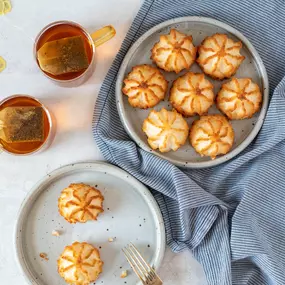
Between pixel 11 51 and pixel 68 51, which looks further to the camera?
pixel 11 51

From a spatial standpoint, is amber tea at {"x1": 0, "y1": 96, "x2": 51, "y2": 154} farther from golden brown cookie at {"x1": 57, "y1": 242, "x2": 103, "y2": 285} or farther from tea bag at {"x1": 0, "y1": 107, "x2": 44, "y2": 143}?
golden brown cookie at {"x1": 57, "y1": 242, "x2": 103, "y2": 285}

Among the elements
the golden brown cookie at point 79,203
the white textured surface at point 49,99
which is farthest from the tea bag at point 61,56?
the golden brown cookie at point 79,203

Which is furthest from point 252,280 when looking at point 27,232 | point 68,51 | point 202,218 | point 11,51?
point 11,51

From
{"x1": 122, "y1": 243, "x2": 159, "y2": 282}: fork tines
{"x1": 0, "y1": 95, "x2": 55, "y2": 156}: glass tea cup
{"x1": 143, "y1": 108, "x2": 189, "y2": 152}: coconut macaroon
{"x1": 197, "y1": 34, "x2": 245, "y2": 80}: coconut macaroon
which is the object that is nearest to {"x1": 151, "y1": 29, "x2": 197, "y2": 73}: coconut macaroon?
{"x1": 197, "y1": 34, "x2": 245, "y2": 80}: coconut macaroon

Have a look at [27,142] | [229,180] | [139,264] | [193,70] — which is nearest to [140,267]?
[139,264]

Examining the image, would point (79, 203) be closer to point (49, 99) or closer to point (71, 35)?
point (49, 99)

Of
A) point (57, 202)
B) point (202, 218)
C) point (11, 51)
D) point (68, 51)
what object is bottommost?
point (57, 202)

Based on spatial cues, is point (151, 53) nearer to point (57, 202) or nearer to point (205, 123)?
point (205, 123)

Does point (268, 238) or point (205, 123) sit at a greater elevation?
point (205, 123)
